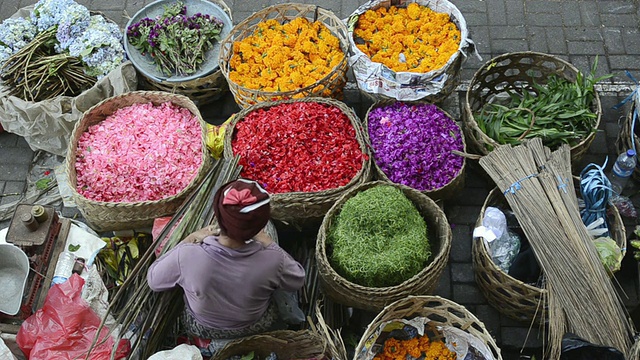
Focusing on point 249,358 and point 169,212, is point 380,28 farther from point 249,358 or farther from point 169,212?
point 249,358

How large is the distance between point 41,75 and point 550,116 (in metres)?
3.67

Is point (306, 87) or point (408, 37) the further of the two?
point (408, 37)

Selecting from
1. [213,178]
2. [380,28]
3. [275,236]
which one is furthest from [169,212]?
[380,28]

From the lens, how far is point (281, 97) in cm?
418

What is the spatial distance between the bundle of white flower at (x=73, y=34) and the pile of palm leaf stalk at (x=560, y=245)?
2.89 m

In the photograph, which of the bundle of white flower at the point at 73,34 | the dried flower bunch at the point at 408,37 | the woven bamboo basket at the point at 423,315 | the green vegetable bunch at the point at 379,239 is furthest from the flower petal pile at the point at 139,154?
the woven bamboo basket at the point at 423,315

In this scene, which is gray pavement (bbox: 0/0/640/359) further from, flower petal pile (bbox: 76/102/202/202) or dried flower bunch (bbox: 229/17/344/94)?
flower petal pile (bbox: 76/102/202/202)

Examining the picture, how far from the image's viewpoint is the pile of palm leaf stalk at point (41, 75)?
4.49 m

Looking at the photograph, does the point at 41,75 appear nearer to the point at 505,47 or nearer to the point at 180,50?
the point at 180,50

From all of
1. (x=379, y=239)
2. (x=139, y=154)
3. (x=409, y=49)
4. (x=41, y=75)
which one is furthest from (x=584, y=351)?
(x=41, y=75)

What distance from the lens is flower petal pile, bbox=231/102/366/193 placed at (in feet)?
12.5

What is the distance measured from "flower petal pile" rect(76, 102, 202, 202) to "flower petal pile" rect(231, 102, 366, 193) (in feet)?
1.24

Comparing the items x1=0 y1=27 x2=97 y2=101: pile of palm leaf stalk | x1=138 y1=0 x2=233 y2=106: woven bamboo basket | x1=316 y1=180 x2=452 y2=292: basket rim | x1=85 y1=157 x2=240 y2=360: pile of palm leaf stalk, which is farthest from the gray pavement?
x1=85 y1=157 x2=240 y2=360: pile of palm leaf stalk

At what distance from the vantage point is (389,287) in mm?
3256
